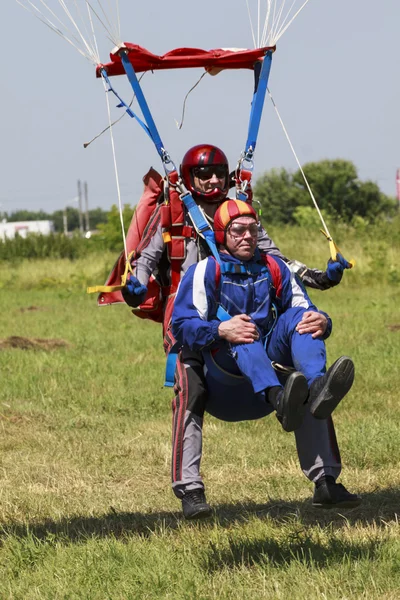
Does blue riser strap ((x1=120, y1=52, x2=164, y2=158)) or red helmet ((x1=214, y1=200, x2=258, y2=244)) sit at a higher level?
blue riser strap ((x1=120, y1=52, x2=164, y2=158))

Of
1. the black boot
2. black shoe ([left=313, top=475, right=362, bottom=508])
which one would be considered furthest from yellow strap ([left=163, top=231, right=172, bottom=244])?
black shoe ([left=313, top=475, right=362, bottom=508])

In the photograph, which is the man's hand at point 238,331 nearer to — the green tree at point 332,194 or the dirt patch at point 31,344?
the dirt patch at point 31,344

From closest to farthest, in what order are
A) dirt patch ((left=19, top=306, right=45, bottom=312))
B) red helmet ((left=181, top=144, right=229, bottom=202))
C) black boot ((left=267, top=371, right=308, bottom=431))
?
black boot ((left=267, top=371, right=308, bottom=431)), red helmet ((left=181, top=144, right=229, bottom=202)), dirt patch ((left=19, top=306, right=45, bottom=312))

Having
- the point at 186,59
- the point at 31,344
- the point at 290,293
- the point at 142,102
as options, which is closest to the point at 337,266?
the point at 290,293

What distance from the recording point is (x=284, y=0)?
534 centimetres

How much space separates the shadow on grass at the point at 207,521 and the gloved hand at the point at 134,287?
50.9 inches

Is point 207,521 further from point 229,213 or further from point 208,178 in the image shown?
point 208,178

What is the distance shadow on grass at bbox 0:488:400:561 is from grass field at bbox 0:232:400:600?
0.6 inches

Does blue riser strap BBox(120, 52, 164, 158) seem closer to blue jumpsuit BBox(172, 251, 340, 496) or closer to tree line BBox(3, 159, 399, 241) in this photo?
blue jumpsuit BBox(172, 251, 340, 496)

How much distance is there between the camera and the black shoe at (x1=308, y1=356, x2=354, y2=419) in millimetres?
4586

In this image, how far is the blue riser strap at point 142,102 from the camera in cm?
557

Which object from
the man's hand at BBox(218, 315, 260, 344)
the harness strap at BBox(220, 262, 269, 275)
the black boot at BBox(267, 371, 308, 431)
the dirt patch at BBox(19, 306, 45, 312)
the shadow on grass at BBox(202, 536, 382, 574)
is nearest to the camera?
the black boot at BBox(267, 371, 308, 431)

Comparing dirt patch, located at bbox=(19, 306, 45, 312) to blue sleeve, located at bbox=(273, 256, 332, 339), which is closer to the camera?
blue sleeve, located at bbox=(273, 256, 332, 339)

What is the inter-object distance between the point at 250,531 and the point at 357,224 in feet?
80.0
